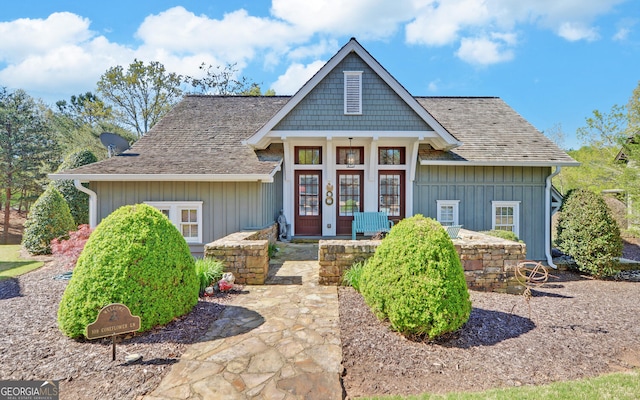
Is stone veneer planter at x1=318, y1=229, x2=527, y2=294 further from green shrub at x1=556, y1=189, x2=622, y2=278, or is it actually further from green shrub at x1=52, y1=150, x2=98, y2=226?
green shrub at x1=52, y1=150, x2=98, y2=226

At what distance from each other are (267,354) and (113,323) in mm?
1692

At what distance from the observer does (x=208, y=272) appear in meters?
5.45

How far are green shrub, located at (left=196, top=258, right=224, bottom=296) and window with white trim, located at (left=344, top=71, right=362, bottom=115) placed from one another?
5793 mm

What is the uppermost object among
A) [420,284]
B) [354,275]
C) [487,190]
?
[487,190]

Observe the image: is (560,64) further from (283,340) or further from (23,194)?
(23,194)

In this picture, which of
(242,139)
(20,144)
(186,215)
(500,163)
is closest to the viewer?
(186,215)

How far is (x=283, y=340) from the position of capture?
364 cm

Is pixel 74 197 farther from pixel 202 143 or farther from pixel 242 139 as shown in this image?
pixel 242 139

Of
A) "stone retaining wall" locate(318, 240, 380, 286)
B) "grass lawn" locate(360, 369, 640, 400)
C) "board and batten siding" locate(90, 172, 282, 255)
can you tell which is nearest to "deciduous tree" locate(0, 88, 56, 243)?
"board and batten siding" locate(90, 172, 282, 255)

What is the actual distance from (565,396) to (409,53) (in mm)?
11985

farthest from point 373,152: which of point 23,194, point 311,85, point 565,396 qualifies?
point 23,194

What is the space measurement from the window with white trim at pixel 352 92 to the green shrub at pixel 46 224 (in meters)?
10.1

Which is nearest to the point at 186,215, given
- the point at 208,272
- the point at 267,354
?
the point at 208,272

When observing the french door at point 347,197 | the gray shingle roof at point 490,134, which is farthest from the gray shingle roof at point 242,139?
the french door at point 347,197
